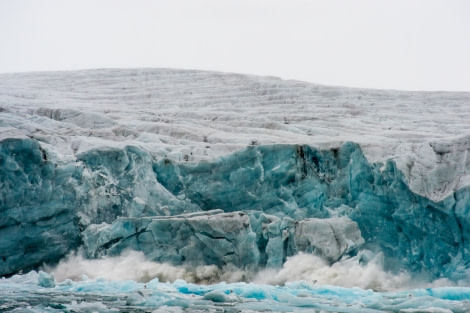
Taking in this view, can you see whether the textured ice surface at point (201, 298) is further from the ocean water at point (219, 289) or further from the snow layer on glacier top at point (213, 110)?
the snow layer on glacier top at point (213, 110)

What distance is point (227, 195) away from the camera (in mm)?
18953

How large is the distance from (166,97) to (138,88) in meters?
2.25

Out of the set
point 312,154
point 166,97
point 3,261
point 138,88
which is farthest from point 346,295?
point 138,88

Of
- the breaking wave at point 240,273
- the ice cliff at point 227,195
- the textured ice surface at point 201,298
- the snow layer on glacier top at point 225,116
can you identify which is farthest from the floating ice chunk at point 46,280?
the snow layer on glacier top at point 225,116

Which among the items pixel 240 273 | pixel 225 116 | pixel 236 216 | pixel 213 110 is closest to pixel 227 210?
pixel 236 216

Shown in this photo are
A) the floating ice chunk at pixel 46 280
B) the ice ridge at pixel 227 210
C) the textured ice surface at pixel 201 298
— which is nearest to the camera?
the textured ice surface at pixel 201 298

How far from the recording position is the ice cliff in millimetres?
17016

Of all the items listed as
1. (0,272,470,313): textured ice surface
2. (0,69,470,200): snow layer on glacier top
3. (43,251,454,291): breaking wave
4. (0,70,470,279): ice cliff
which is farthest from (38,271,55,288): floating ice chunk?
(0,69,470,200): snow layer on glacier top

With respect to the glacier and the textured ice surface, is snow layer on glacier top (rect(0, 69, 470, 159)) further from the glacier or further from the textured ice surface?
the textured ice surface

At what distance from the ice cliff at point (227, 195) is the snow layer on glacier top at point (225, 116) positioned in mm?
99

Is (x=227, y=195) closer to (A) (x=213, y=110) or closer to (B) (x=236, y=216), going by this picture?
(B) (x=236, y=216)

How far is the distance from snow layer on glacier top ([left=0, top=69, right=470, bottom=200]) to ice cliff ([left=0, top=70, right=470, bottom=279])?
0.10 metres

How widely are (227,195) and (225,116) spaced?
7539 mm

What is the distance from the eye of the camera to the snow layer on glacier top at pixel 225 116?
19.4 meters
